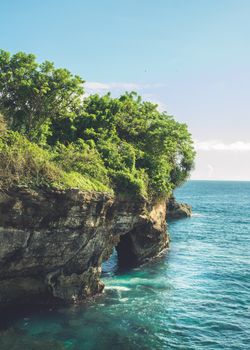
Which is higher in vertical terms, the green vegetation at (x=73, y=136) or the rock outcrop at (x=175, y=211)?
the green vegetation at (x=73, y=136)

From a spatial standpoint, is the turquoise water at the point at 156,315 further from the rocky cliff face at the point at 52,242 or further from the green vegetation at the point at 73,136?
the green vegetation at the point at 73,136

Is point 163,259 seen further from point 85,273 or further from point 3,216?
point 3,216

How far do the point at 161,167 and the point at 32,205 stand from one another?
19.7 metres

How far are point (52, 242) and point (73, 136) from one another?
15.3 metres

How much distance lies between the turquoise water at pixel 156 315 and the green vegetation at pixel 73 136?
889 centimetres

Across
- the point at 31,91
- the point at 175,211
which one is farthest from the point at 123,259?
the point at 175,211

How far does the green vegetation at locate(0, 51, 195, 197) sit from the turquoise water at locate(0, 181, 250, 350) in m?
8.89

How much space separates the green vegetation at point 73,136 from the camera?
2698 centimetres

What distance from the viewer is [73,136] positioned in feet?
131

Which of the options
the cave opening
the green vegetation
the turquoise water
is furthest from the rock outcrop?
the turquoise water

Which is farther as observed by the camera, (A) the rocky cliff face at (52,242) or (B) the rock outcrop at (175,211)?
(B) the rock outcrop at (175,211)

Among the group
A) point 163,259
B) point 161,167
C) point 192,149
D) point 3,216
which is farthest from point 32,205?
point 192,149

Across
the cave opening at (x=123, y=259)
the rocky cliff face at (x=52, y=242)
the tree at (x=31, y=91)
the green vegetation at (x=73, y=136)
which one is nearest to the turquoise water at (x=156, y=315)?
the cave opening at (x=123, y=259)

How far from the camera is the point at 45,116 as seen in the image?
37.7 metres
